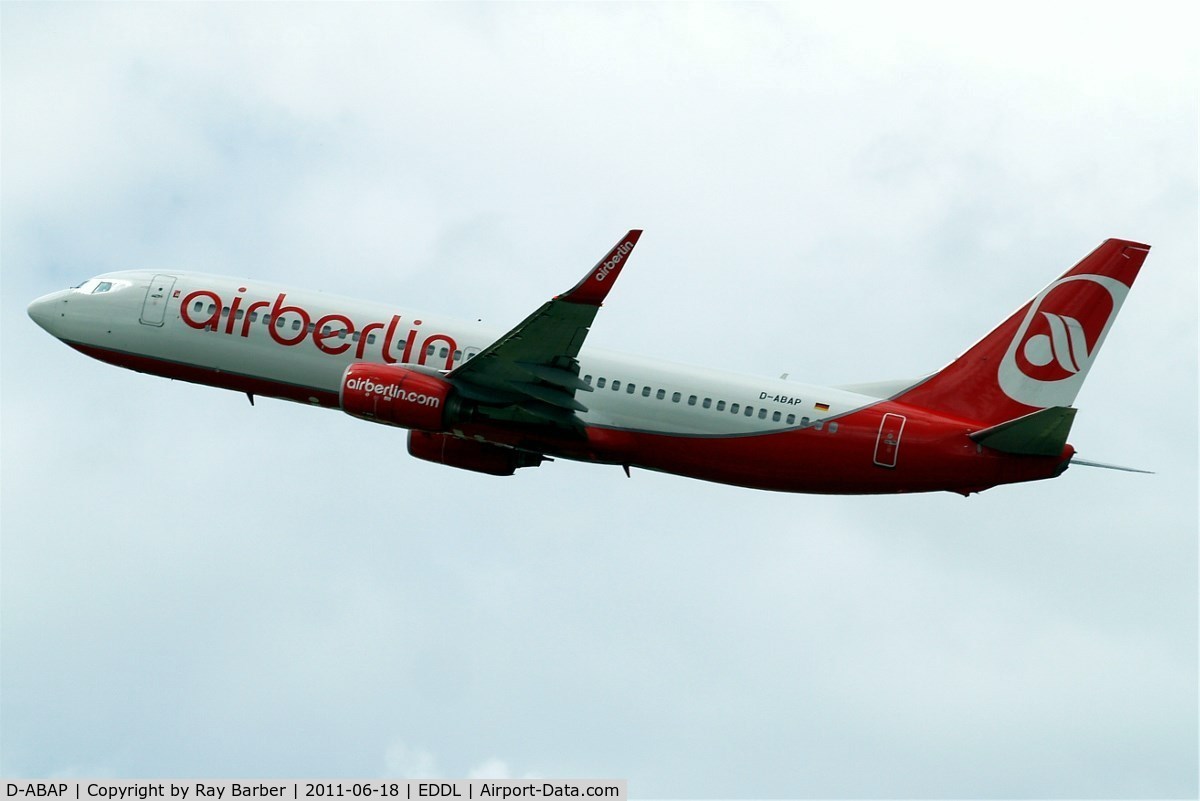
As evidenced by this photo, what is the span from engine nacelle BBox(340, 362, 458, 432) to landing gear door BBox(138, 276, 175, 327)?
799cm

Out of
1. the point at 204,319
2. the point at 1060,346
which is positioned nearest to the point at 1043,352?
the point at 1060,346

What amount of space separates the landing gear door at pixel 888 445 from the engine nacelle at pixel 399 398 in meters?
12.6

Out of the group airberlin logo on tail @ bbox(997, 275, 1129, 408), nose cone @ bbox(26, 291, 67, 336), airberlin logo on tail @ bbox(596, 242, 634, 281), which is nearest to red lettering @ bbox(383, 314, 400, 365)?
airberlin logo on tail @ bbox(596, 242, 634, 281)

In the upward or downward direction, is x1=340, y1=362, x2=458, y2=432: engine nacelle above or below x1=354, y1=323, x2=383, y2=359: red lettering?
below

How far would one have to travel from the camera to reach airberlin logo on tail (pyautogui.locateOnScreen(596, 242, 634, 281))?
161ft

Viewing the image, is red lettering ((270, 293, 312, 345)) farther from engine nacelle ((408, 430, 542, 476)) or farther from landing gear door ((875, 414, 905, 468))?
landing gear door ((875, 414, 905, 468))

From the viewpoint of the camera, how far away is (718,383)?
2130 inches

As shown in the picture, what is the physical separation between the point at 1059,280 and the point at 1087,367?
9.22 feet

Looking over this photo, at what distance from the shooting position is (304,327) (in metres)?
56.0

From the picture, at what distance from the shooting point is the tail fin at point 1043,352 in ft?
174

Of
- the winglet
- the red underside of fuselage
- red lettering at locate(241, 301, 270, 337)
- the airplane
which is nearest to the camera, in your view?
the winglet

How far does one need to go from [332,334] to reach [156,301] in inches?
252

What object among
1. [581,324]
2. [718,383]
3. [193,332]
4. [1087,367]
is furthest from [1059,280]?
[193,332]

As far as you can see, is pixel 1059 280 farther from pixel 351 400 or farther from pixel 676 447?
pixel 351 400
